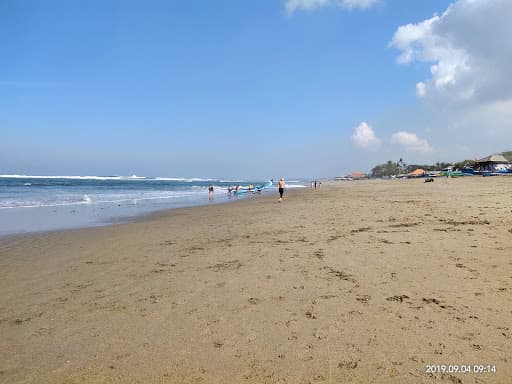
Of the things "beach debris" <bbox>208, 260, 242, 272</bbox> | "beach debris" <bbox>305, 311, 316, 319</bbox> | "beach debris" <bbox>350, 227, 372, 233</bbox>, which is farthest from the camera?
"beach debris" <bbox>350, 227, 372, 233</bbox>

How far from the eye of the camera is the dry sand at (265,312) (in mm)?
3041

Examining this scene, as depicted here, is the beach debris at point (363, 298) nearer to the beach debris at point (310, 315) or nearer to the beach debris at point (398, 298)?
the beach debris at point (398, 298)

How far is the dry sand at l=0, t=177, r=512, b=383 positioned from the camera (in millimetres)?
3041

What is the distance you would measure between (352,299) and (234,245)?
4.47 metres

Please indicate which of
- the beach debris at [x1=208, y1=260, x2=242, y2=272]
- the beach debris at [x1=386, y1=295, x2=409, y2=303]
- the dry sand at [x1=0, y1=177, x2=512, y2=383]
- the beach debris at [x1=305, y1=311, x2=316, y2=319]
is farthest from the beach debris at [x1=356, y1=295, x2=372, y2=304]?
the beach debris at [x1=208, y1=260, x2=242, y2=272]

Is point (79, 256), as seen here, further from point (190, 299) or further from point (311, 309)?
point (311, 309)

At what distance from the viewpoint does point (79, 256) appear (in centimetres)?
780

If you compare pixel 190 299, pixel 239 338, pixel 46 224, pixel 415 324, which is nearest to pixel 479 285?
pixel 415 324

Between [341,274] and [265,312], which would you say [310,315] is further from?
[341,274]

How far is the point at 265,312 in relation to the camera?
4.20m

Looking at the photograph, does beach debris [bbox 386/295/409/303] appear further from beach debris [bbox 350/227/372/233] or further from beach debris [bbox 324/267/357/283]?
beach debris [bbox 350/227/372/233]

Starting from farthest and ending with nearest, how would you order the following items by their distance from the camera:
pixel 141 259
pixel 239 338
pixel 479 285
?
pixel 141 259 < pixel 479 285 < pixel 239 338

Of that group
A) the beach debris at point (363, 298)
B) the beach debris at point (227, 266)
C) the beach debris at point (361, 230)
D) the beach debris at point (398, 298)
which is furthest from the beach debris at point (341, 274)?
the beach debris at point (361, 230)

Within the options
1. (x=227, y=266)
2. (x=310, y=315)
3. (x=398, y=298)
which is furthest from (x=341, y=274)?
(x=227, y=266)
